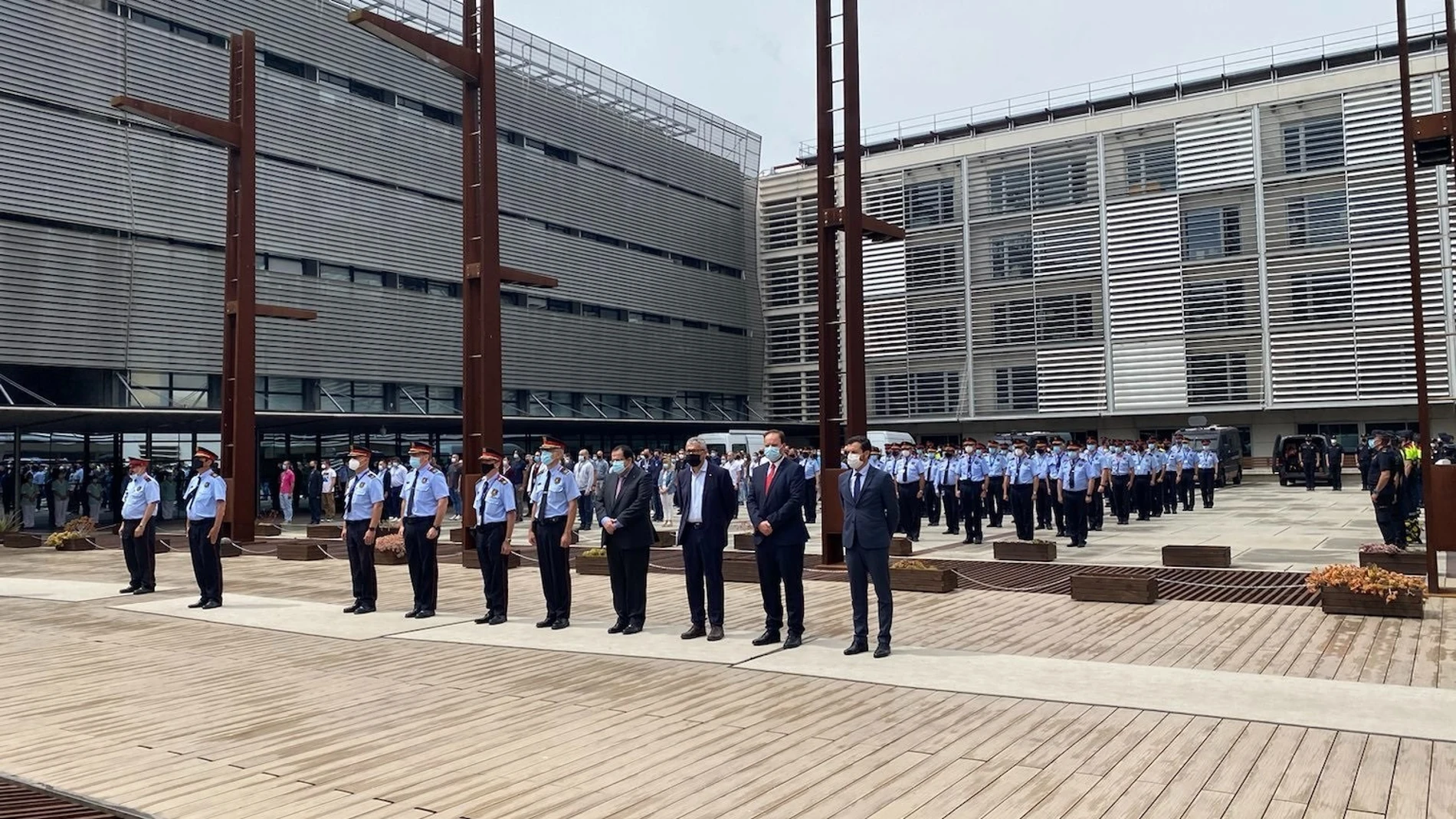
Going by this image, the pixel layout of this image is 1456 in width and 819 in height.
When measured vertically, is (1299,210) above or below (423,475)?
above

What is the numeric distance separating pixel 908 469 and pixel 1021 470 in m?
2.85

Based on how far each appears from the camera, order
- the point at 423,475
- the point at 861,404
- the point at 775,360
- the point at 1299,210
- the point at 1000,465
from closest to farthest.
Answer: the point at 423,475 < the point at 861,404 < the point at 1000,465 < the point at 1299,210 < the point at 775,360

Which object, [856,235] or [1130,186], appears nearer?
[856,235]

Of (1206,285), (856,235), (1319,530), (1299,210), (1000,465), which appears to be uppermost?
(1299,210)

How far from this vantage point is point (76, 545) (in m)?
21.6

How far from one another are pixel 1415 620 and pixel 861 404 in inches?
282

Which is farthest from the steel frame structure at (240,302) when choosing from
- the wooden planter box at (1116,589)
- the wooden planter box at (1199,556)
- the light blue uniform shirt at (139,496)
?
the wooden planter box at (1199,556)

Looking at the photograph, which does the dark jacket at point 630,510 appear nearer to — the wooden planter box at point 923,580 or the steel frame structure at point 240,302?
the wooden planter box at point 923,580

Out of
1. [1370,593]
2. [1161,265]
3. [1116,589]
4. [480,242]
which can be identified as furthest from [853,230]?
[1161,265]

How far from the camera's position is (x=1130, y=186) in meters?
45.9

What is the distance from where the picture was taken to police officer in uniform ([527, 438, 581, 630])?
10.6m

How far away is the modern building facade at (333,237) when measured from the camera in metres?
28.2

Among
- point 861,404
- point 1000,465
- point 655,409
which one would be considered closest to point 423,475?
point 861,404

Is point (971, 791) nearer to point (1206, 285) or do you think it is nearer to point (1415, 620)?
point (1415, 620)
